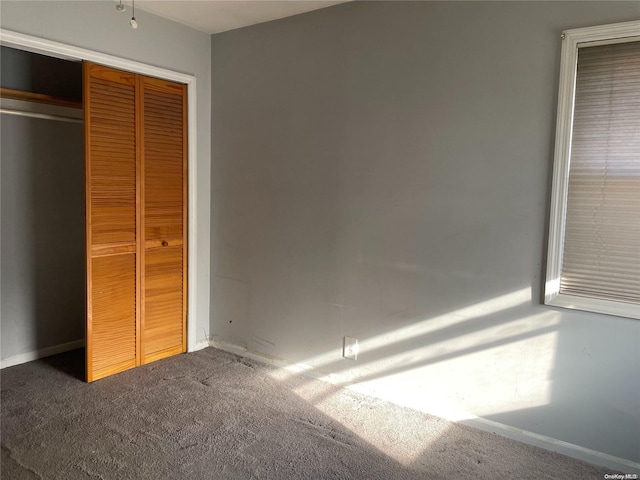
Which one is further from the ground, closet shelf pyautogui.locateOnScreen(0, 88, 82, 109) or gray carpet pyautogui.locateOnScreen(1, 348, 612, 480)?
closet shelf pyautogui.locateOnScreen(0, 88, 82, 109)

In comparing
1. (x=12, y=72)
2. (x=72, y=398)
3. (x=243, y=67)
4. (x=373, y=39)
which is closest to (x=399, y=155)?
(x=373, y=39)

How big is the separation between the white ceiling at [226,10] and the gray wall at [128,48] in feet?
0.36

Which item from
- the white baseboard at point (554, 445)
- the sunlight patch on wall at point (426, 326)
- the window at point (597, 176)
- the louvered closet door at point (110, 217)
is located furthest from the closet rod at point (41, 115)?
the window at point (597, 176)

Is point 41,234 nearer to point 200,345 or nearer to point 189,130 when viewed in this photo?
point 189,130

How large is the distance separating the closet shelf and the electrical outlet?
8.64 ft

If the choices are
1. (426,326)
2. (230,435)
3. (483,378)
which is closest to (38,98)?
(230,435)

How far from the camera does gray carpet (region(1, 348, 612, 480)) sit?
86.2 inches

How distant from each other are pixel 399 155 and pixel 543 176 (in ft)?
2.60

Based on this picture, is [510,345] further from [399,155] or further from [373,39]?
[373,39]

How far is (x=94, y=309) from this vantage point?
10.1ft

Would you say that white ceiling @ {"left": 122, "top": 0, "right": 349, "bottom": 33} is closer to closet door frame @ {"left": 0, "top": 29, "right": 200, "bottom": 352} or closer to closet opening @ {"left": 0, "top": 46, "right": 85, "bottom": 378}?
closet door frame @ {"left": 0, "top": 29, "right": 200, "bottom": 352}

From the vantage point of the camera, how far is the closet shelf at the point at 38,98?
3.18 meters

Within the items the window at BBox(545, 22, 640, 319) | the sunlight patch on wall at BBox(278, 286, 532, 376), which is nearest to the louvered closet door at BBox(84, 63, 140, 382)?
the sunlight patch on wall at BBox(278, 286, 532, 376)

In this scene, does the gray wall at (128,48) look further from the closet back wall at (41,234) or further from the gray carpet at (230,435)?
the gray carpet at (230,435)
